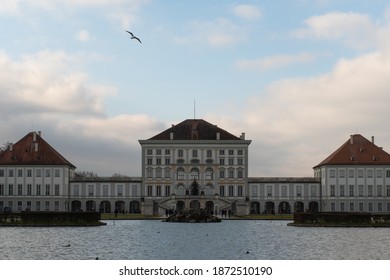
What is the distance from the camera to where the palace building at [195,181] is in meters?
101

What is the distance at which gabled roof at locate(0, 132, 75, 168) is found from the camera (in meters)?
102

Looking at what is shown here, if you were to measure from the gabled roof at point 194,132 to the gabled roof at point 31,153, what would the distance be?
13.2 m

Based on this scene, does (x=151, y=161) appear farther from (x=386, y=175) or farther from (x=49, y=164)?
(x=386, y=175)

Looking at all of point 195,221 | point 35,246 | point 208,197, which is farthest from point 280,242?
point 208,197

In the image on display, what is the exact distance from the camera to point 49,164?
10194 centimetres

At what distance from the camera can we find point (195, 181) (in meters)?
105

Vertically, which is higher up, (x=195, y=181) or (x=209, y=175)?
(x=209, y=175)

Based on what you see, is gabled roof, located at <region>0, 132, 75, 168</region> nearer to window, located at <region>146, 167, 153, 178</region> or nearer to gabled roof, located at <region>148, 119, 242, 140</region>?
window, located at <region>146, 167, 153, 178</region>

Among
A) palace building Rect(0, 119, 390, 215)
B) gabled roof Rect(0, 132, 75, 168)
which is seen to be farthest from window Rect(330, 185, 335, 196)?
gabled roof Rect(0, 132, 75, 168)

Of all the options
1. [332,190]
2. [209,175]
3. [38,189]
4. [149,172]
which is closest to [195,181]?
[209,175]

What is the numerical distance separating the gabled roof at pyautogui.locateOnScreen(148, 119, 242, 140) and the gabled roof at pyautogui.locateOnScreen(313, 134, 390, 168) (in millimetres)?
13341

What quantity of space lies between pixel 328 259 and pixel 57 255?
11.1 meters

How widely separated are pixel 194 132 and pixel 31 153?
70.1ft

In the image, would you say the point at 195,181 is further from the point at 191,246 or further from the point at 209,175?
the point at 191,246
